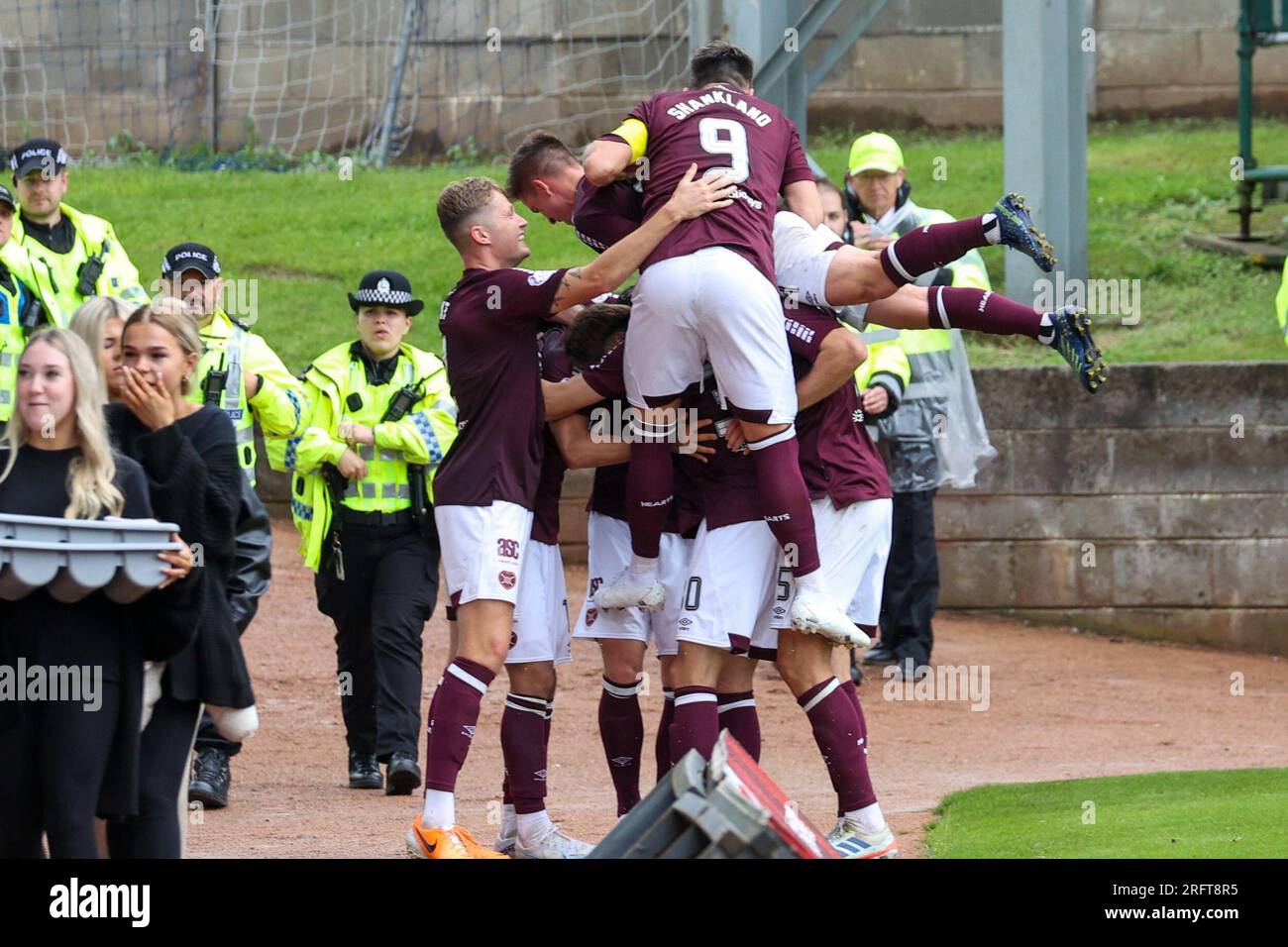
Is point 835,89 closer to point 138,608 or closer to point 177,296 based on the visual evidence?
point 177,296

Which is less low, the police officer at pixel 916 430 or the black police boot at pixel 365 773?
the police officer at pixel 916 430

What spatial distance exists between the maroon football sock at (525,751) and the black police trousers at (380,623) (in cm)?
162

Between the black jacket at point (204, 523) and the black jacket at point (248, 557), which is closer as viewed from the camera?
the black jacket at point (204, 523)

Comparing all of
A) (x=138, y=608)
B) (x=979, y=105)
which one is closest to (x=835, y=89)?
(x=979, y=105)

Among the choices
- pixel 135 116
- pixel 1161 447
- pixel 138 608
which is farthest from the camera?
pixel 135 116

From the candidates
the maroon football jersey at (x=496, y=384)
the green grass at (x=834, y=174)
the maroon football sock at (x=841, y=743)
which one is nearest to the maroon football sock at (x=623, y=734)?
the maroon football sock at (x=841, y=743)

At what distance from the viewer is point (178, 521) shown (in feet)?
17.5

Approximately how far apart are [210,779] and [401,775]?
0.80 meters

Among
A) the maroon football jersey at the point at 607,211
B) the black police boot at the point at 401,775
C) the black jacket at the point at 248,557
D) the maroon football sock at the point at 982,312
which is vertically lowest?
the black police boot at the point at 401,775

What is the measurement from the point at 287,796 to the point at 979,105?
14607 mm

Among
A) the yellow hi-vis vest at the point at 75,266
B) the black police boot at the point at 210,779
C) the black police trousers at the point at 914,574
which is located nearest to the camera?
the black police boot at the point at 210,779

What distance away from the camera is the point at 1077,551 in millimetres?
12188

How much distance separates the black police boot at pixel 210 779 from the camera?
783 cm

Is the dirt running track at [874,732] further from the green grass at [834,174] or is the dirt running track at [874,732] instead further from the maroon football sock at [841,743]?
the green grass at [834,174]
